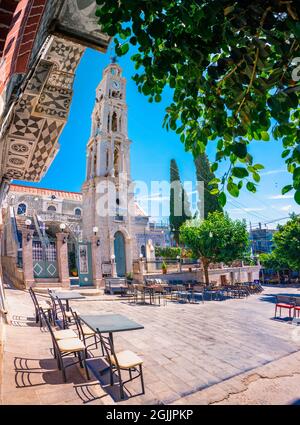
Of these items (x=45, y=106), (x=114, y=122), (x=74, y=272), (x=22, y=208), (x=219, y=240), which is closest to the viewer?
(x=45, y=106)

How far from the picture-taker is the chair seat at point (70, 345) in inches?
186

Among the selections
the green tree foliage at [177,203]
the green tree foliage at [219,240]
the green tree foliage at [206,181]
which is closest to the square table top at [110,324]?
the green tree foliage at [219,240]

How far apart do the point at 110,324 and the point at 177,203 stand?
125ft

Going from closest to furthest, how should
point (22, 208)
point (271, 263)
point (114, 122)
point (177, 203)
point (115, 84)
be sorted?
point (114, 122) → point (115, 84) → point (271, 263) → point (22, 208) → point (177, 203)

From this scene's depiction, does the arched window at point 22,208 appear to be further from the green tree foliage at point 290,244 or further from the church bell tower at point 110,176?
the green tree foliage at point 290,244

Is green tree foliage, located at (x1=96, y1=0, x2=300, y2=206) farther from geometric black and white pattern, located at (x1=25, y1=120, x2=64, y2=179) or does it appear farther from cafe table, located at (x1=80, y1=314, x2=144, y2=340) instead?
cafe table, located at (x1=80, y1=314, x2=144, y2=340)

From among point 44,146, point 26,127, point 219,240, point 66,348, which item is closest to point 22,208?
point 219,240

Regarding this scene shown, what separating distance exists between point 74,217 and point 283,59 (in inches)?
1379

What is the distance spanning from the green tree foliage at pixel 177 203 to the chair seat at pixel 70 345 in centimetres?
3534

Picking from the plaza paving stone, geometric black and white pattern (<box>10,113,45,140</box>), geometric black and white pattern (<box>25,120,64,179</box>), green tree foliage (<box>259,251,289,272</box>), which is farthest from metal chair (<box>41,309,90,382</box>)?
green tree foliage (<box>259,251,289,272</box>)

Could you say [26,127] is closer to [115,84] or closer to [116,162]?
[116,162]

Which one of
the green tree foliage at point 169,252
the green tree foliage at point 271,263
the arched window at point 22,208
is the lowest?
the green tree foliage at point 271,263

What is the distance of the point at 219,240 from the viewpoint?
20.9m

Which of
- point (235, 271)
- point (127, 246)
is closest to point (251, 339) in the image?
point (127, 246)
